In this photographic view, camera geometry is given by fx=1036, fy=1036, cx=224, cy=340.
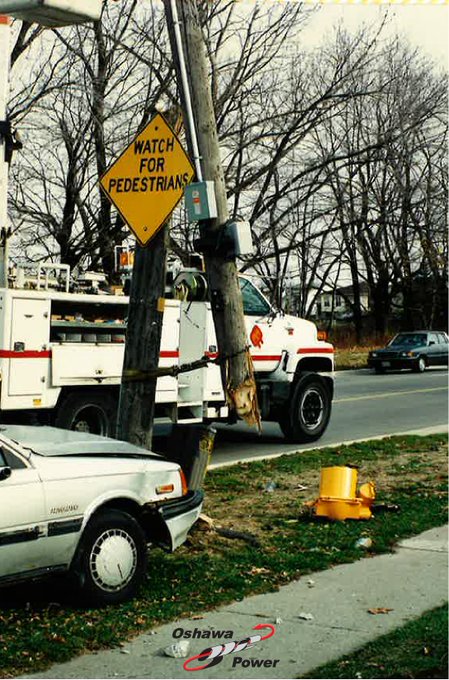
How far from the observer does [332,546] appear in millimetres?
8195

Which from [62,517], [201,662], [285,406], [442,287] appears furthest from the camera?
[442,287]

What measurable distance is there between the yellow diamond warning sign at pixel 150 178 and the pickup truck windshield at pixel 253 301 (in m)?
6.45

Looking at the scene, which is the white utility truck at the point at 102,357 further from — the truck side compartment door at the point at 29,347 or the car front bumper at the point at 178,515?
the car front bumper at the point at 178,515

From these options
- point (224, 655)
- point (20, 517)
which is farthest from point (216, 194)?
point (224, 655)

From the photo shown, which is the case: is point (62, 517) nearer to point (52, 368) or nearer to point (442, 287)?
point (52, 368)

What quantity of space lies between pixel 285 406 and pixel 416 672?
9818 millimetres

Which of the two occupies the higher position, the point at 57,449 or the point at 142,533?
the point at 57,449

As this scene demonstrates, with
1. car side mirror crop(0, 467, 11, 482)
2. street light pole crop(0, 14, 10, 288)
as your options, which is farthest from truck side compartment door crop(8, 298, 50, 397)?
car side mirror crop(0, 467, 11, 482)

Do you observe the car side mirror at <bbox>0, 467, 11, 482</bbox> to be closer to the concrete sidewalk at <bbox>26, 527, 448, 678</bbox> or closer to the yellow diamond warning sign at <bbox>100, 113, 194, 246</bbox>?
the concrete sidewalk at <bbox>26, 527, 448, 678</bbox>

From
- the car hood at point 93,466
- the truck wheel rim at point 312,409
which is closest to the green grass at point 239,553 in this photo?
the car hood at point 93,466

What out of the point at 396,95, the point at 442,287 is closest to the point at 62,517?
the point at 396,95

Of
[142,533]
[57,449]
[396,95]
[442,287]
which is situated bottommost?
[142,533]

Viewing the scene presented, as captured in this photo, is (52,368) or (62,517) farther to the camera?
(52,368)

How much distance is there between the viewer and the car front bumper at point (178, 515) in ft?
22.6
